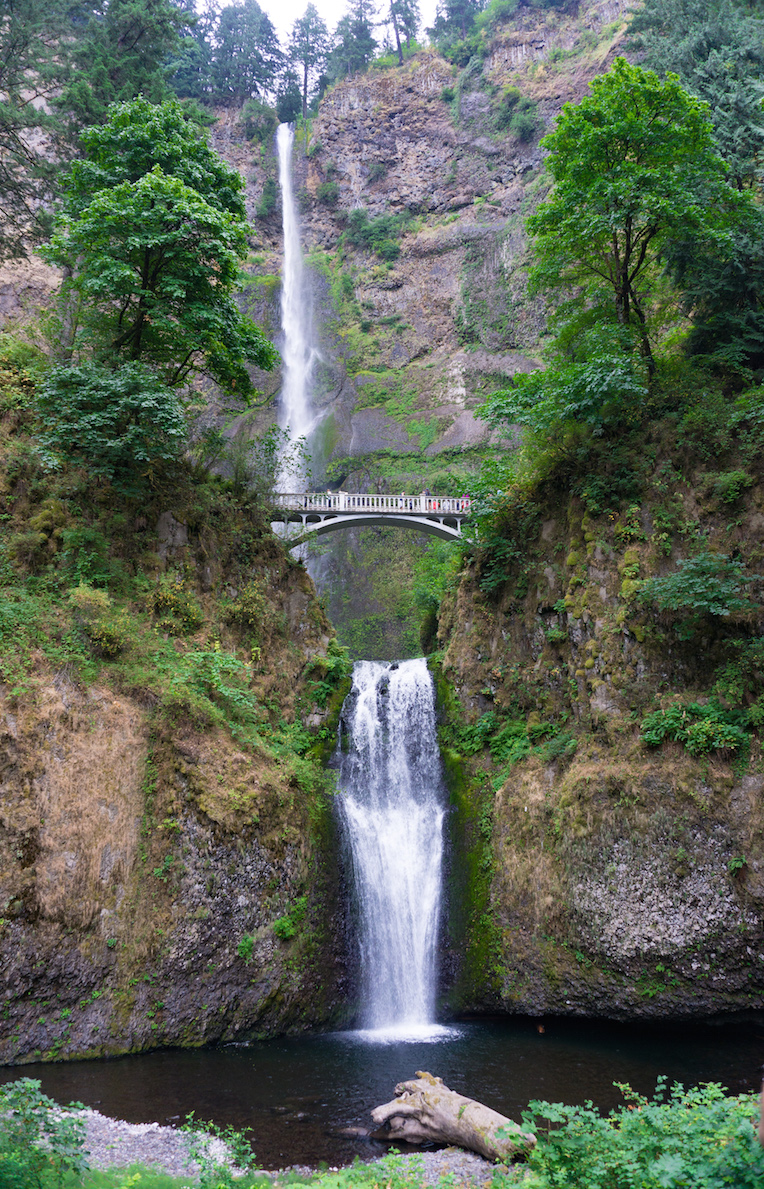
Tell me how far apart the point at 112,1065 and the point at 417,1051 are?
4.67m

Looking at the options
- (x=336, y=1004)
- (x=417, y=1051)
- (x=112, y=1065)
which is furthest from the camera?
(x=336, y=1004)

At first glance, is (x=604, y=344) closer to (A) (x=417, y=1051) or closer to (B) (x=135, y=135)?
(B) (x=135, y=135)

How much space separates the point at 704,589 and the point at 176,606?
33.5 feet

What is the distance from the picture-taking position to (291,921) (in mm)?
11953

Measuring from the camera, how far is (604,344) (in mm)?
14492

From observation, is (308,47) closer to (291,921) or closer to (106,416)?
(106,416)

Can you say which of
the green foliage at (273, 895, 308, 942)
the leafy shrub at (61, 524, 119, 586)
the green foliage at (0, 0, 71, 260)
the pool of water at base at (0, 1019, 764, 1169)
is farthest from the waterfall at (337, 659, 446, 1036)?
the green foliage at (0, 0, 71, 260)

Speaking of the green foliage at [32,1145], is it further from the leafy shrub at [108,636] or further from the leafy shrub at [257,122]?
the leafy shrub at [257,122]

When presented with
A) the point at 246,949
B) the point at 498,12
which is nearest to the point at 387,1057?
the point at 246,949

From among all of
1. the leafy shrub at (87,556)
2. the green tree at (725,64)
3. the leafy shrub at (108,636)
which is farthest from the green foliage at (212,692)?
the green tree at (725,64)

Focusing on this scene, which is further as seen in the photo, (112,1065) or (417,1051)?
(417,1051)

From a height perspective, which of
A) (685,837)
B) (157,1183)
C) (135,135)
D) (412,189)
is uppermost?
(412,189)

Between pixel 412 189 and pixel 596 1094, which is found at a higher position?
pixel 412 189

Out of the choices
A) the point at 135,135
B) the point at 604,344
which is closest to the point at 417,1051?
the point at 604,344
